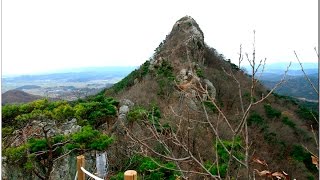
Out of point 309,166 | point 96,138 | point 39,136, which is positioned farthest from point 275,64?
point 309,166

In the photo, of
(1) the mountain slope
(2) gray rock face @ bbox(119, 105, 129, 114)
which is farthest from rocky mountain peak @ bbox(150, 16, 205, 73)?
(2) gray rock face @ bbox(119, 105, 129, 114)

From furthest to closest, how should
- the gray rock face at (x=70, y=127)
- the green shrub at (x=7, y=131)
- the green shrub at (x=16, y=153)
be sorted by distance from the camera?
the gray rock face at (x=70, y=127) → the green shrub at (x=7, y=131) → the green shrub at (x=16, y=153)

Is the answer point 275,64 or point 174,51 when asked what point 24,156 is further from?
point 174,51

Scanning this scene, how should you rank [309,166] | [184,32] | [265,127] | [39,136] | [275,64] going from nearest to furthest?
1. [275,64]
2. [39,136]
3. [309,166]
4. [265,127]
5. [184,32]

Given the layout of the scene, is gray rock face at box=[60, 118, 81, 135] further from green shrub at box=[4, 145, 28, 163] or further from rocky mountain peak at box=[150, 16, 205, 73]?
rocky mountain peak at box=[150, 16, 205, 73]

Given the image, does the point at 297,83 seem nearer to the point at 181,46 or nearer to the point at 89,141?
the point at 89,141

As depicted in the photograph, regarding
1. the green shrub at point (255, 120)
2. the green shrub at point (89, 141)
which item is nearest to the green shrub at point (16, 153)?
the green shrub at point (89, 141)

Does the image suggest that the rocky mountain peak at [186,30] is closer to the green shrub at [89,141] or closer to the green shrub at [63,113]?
the green shrub at [63,113]

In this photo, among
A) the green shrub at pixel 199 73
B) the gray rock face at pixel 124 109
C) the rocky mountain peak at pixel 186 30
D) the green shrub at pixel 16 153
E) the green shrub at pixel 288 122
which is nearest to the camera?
the green shrub at pixel 16 153

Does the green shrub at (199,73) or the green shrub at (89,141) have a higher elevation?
the green shrub at (199,73)

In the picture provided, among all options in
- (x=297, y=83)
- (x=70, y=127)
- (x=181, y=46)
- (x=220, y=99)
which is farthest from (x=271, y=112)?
(x=297, y=83)

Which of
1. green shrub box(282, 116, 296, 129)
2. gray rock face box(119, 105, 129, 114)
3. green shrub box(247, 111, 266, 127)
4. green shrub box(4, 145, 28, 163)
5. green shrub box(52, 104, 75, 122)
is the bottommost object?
green shrub box(282, 116, 296, 129)

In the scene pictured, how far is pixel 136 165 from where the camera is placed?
488cm

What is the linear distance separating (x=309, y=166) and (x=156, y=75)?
14.3 ft
